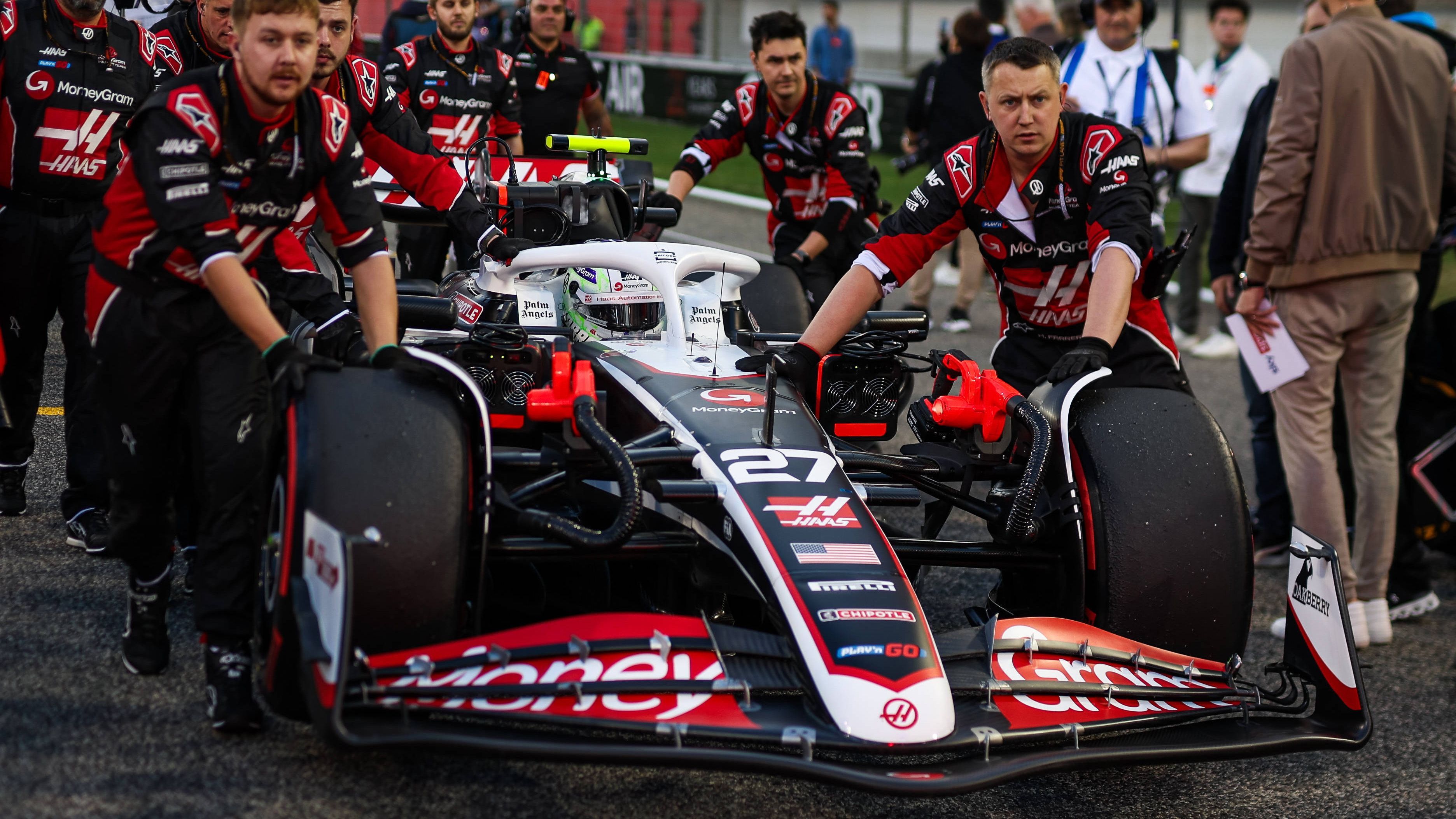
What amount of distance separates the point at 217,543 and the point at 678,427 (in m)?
1.24

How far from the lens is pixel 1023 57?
4.54 metres

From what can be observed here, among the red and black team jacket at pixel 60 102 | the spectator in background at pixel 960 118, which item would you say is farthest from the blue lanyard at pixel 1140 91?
the red and black team jacket at pixel 60 102

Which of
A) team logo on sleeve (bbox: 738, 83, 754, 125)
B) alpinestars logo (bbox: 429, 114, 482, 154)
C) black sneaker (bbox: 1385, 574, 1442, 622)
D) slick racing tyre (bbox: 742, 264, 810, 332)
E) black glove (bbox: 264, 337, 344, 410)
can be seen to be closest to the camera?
black glove (bbox: 264, 337, 344, 410)

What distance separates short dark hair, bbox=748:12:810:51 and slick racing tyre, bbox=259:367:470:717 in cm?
413

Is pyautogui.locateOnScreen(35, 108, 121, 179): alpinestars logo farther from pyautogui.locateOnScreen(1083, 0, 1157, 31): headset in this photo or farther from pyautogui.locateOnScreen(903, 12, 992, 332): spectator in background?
pyautogui.locateOnScreen(903, 12, 992, 332): spectator in background

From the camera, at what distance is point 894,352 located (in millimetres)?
4727

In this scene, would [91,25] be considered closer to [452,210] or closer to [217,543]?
[452,210]

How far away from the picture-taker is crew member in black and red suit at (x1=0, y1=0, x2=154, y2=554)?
196 inches

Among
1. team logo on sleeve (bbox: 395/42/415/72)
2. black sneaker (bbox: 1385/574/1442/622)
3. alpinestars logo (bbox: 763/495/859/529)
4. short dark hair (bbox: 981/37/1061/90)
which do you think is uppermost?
team logo on sleeve (bbox: 395/42/415/72)

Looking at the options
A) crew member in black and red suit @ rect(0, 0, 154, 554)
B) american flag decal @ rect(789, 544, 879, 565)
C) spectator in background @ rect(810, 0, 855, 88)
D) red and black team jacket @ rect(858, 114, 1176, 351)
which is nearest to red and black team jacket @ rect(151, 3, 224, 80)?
crew member in black and red suit @ rect(0, 0, 154, 554)

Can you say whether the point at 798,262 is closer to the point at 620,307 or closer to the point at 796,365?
the point at 620,307

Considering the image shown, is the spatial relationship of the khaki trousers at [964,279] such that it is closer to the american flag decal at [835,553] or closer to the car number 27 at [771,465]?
the car number 27 at [771,465]

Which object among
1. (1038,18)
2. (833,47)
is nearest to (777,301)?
(1038,18)

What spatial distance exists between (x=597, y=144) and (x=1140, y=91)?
Answer: 3.62m
